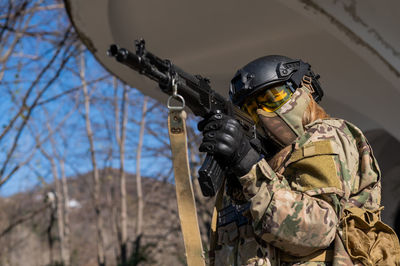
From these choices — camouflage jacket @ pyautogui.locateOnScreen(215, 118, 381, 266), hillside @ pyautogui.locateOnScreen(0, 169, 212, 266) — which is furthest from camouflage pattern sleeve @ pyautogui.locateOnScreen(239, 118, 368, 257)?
hillside @ pyautogui.locateOnScreen(0, 169, 212, 266)

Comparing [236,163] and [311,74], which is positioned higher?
[311,74]

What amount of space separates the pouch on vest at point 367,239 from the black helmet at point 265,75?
0.78m

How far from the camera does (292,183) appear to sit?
240 cm

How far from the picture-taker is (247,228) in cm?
251

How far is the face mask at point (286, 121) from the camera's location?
2611 mm

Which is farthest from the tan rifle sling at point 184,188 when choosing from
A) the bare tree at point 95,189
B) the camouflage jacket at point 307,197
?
the bare tree at point 95,189

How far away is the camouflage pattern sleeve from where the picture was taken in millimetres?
2186

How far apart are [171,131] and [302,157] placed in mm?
740

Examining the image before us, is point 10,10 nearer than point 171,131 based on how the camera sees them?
No

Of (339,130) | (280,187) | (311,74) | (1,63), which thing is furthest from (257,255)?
(1,63)

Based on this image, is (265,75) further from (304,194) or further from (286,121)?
(304,194)

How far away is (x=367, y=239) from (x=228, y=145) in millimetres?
825

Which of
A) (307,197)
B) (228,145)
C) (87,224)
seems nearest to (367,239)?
(307,197)

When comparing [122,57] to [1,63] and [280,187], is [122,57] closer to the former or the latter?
[280,187]
